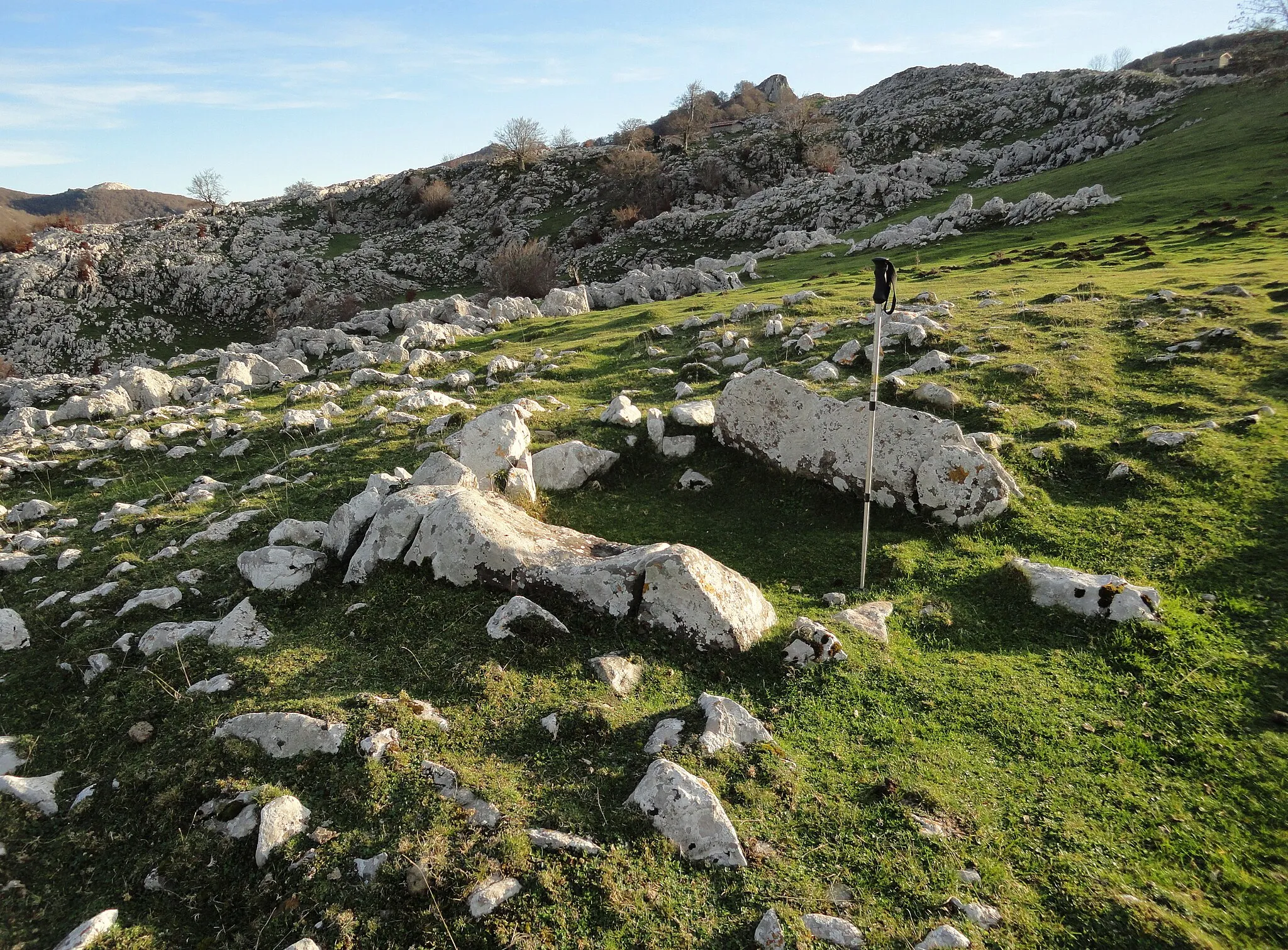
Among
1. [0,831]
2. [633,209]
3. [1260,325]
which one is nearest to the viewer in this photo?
[0,831]

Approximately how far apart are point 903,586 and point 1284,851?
468cm

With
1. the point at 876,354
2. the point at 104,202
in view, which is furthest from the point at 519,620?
the point at 104,202

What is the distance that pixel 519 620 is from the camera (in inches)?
305

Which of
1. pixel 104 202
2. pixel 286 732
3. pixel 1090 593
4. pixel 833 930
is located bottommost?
pixel 1090 593

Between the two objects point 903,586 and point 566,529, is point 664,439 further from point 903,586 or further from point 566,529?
point 903,586

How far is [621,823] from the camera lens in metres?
5.33

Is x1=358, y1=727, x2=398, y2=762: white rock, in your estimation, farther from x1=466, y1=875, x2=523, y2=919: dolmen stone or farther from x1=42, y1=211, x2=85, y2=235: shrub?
x1=42, y1=211, x2=85, y2=235: shrub

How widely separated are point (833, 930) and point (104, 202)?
732 feet

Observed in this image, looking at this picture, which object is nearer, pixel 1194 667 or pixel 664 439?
pixel 1194 667

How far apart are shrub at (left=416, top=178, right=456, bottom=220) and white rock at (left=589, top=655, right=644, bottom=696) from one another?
3466 inches

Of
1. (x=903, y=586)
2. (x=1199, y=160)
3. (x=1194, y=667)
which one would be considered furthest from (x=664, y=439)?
(x=1199, y=160)

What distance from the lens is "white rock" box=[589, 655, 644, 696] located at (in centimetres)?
711

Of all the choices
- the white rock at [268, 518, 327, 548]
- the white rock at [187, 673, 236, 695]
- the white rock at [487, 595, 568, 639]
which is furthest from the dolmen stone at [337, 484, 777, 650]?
the white rock at [187, 673, 236, 695]

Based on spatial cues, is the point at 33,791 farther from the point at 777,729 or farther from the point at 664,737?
the point at 777,729
